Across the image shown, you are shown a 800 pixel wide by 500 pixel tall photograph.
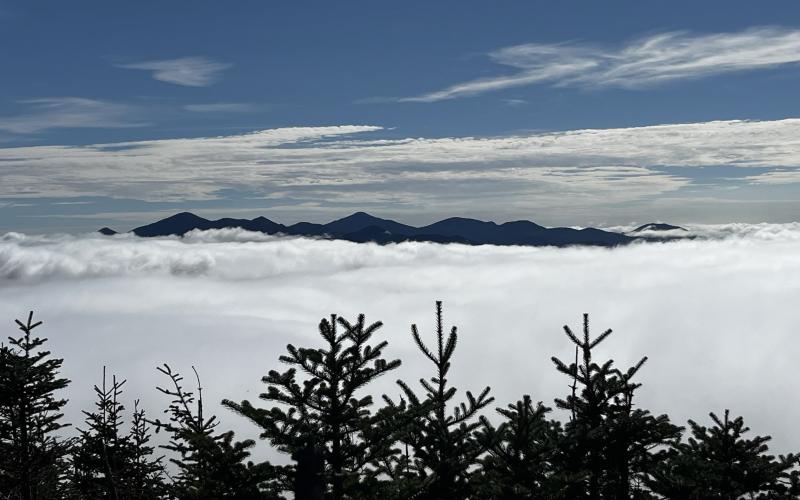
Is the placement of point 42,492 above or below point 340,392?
below

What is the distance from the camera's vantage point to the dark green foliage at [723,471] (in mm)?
15672

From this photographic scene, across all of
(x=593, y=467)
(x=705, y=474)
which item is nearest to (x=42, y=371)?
(x=593, y=467)

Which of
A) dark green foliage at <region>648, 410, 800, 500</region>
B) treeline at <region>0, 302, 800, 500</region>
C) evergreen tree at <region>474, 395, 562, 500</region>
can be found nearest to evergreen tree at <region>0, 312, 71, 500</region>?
treeline at <region>0, 302, 800, 500</region>

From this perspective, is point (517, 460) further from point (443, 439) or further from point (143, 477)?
point (143, 477)

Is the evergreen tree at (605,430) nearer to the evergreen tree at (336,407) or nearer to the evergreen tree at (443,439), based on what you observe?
the evergreen tree at (443,439)

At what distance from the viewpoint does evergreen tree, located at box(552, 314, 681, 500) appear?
14.8 meters

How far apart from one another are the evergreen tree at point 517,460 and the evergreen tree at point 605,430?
5.45 ft

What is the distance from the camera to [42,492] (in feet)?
80.0

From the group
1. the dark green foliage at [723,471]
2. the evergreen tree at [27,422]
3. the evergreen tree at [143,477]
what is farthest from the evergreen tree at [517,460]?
the evergreen tree at [27,422]

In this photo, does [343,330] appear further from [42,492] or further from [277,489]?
[42,492]

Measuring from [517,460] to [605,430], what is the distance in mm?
3435

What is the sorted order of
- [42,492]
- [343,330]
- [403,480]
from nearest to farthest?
[403,480], [343,330], [42,492]

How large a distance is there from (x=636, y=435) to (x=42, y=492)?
67.1 ft

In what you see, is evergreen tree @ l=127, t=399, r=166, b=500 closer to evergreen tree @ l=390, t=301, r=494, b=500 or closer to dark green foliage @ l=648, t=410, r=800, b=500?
evergreen tree @ l=390, t=301, r=494, b=500
